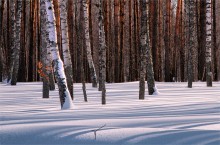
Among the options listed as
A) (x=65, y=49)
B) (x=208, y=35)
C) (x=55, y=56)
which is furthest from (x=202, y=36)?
(x=55, y=56)

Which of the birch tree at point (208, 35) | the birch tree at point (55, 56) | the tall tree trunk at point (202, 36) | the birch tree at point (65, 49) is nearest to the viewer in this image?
A: the birch tree at point (55, 56)

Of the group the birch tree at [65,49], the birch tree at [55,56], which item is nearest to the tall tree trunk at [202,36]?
the birch tree at [65,49]

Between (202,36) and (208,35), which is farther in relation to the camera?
(202,36)

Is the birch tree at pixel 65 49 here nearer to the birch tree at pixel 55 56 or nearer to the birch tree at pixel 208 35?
the birch tree at pixel 55 56

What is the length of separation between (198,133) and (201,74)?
2029cm

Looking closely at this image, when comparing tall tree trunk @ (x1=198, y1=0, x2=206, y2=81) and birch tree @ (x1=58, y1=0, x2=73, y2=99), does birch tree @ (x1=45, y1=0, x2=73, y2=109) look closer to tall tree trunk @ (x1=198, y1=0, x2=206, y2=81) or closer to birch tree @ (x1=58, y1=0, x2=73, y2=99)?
birch tree @ (x1=58, y1=0, x2=73, y2=99)

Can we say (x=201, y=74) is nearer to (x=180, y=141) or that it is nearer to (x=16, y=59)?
(x=16, y=59)

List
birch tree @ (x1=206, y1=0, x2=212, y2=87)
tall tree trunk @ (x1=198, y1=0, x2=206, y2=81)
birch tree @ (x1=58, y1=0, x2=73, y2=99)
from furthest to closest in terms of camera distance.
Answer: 1. tall tree trunk @ (x1=198, y1=0, x2=206, y2=81)
2. birch tree @ (x1=206, y1=0, x2=212, y2=87)
3. birch tree @ (x1=58, y1=0, x2=73, y2=99)

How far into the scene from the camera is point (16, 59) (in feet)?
57.3

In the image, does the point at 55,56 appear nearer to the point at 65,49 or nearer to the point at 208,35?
the point at 65,49

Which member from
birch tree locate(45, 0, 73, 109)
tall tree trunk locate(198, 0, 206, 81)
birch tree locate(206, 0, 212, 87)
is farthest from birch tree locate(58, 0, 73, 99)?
tall tree trunk locate(198, 0, 206, 81)

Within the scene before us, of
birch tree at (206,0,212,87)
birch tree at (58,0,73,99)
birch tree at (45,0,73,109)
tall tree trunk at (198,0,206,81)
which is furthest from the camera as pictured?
tall tree trunk at (198,0,206,81)

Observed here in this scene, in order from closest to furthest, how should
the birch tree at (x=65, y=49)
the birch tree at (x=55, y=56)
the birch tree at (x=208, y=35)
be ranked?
the birch tree at (x=55, y=56) < the birch tree at (x=65, y=49) < the birch tree at (x=208, y=35)

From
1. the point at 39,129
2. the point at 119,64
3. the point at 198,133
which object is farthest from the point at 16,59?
the point at 198,133
